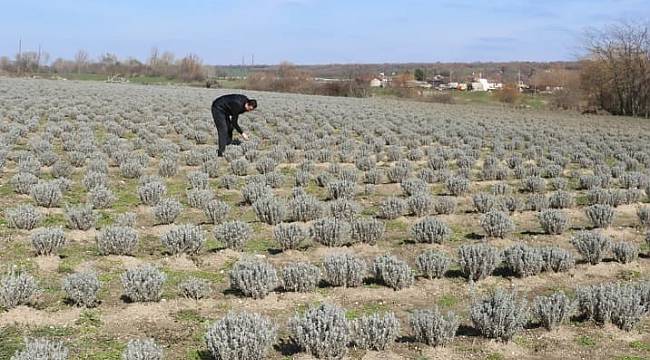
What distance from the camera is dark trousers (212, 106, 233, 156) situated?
1359 cm

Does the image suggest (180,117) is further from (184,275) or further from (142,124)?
(184,275)

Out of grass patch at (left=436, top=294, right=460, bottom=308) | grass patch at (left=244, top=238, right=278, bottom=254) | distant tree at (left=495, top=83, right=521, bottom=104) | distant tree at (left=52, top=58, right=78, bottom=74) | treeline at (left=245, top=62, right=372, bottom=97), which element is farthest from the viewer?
distant tree at (left=52, top=58, right=78, bottom=74)

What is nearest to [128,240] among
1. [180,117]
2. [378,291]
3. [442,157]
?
[378,291]

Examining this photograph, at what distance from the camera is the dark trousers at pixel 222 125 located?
13.6 meters

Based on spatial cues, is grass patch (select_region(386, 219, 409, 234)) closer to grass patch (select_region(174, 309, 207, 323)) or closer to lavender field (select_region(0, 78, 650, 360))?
lavender field (select_region(0, 78, 650, 360))

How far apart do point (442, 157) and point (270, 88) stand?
170 ft

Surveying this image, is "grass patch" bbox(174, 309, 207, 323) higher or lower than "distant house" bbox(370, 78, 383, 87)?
lower

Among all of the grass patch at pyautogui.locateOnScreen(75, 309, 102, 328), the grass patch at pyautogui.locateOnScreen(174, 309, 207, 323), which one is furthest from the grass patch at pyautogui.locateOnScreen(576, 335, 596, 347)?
the grass patch at pyautogui.locateOnScreen(75, 309, 102, 328)

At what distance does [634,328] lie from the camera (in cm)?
588

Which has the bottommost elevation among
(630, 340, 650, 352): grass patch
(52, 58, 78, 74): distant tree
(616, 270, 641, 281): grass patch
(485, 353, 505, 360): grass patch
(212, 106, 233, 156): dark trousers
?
(485, 353, 505, 360): grass patch

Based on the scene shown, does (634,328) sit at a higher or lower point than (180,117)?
lower

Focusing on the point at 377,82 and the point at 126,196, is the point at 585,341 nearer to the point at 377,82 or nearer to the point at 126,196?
the point at 126,196

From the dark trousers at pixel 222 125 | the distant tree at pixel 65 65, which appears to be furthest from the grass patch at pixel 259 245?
the distant tree at pixel 65 65

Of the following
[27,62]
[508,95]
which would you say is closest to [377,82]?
[508,95]
